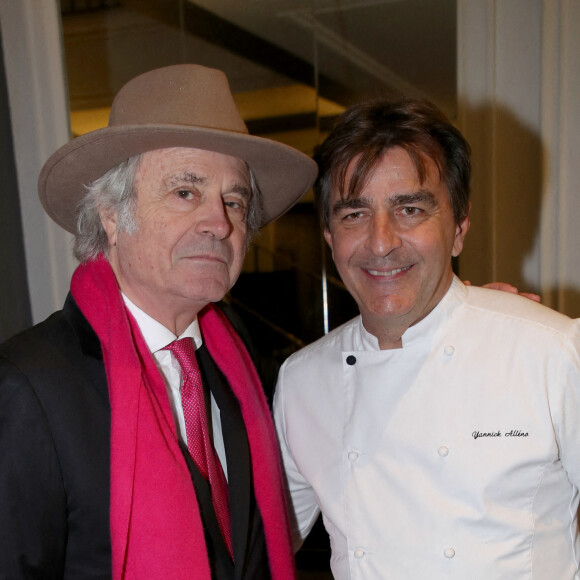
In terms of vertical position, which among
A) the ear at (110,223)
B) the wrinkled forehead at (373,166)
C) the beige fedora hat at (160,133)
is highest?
the beige fedora hat at (160,133)

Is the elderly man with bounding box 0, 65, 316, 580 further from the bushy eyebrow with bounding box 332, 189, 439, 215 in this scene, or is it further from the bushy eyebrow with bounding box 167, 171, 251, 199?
the bushy eyebrow with bounding box 332, 189, 439, 215

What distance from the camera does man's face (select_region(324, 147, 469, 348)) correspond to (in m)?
1.22

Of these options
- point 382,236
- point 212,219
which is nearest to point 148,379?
point 212,219

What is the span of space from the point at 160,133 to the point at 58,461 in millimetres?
608

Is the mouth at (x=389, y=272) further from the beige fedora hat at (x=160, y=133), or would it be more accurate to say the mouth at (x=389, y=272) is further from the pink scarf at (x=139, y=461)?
the pink scarf at (x=139, y=461)

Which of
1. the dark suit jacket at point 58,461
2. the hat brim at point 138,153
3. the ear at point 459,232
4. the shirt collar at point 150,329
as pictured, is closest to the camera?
the dark suit jacket at point 58,461

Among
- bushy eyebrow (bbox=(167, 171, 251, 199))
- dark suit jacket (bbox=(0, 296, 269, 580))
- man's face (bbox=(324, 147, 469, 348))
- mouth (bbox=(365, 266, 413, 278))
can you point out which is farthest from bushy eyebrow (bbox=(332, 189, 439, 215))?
dark suit jacket (bbox=(0, 296, 269, 580))

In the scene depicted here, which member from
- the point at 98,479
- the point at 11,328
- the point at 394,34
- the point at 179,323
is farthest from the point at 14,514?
the point at 394,34

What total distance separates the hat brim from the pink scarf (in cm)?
18

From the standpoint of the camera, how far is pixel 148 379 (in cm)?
116

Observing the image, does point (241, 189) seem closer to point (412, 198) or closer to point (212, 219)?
point (212, 219)

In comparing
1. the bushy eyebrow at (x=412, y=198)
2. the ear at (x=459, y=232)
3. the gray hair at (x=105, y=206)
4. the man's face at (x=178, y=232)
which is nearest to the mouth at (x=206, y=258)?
the man's face at (x=178, y=232)

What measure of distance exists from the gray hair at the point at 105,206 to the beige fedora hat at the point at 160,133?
0.8 inches

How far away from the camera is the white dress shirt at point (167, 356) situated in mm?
1212
